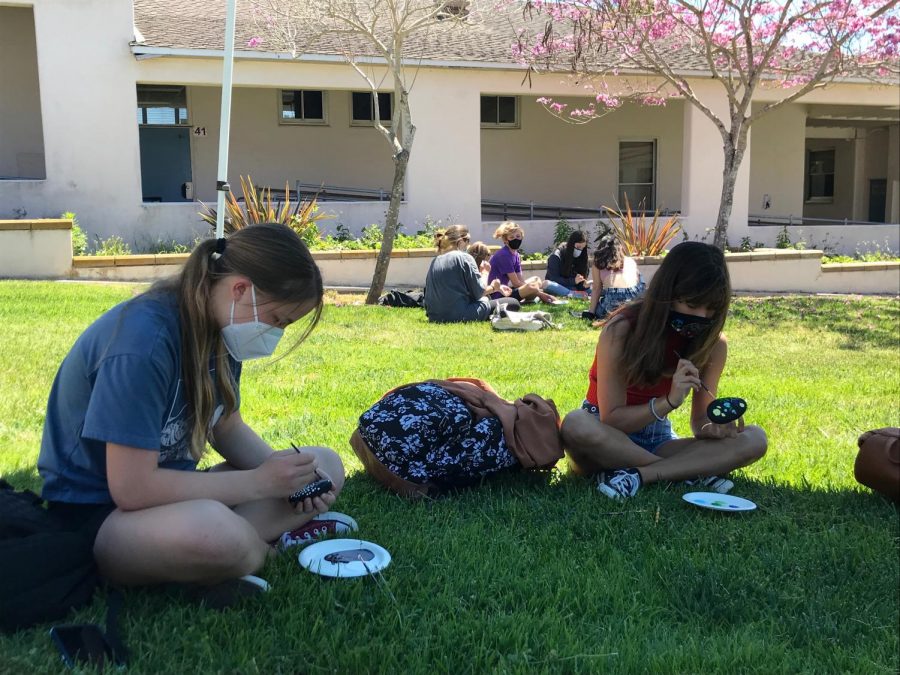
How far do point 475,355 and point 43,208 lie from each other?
9.75 m

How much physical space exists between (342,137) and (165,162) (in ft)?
12.2

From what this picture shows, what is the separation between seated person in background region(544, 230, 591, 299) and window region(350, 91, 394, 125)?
7.58m

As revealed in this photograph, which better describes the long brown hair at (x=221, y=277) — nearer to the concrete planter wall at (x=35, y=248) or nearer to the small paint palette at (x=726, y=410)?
the small paint palette at (x=726, y=410)

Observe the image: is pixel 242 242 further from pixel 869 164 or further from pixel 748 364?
pixel 869 164

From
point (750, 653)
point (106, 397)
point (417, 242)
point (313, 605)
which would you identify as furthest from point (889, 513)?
point (417, 242)

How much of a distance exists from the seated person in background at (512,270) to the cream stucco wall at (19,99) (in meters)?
10.0

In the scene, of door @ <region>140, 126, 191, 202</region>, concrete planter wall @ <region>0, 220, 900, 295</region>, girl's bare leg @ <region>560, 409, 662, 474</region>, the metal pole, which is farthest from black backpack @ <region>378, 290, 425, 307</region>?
door @ <region>140, 126, 191, 202</region>

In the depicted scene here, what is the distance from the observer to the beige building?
14.7m

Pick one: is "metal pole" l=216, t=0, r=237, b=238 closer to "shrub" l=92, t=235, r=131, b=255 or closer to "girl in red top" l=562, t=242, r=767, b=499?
"girl in red top" l=562, t=242, r=767, b=499

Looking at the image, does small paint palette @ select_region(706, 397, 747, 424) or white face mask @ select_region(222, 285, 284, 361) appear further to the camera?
small paint palette @ select_region(706, 397, 747, 424)

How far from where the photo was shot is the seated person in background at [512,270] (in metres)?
11.9

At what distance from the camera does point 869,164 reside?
984 inches

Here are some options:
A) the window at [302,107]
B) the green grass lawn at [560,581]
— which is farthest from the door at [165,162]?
the green grass lawn at [560,581]

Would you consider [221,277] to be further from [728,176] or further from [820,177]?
[820,177]
